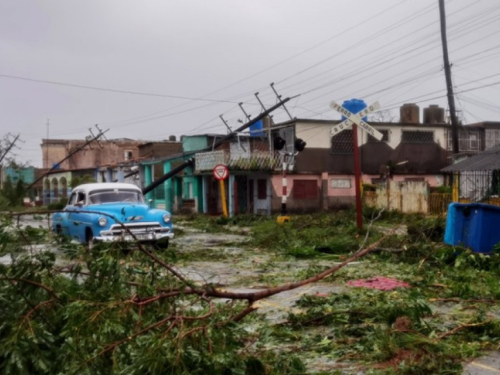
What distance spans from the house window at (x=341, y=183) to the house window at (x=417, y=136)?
453cm

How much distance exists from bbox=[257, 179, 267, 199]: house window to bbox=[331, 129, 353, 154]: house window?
458 centimetres

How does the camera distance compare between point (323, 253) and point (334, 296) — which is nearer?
point (334, 296)

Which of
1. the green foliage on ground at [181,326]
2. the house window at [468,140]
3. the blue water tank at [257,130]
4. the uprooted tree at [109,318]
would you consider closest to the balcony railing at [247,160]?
the blue water tank at [257,130]

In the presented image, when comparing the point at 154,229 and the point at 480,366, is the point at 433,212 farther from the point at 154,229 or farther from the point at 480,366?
the point at 480,366

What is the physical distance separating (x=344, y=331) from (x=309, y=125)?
29911 millimetres

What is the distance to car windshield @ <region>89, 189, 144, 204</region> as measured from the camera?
1741 centimetres

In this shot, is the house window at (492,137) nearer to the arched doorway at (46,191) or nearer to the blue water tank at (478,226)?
the blue water tank at (478,226)

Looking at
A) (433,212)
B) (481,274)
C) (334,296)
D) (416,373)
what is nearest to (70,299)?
(416,373)

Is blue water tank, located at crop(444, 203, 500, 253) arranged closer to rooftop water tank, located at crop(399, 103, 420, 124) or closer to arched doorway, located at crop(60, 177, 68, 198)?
rooftop water tank, located at crop(399, 103, 420, 124)

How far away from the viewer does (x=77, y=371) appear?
4.07 metres

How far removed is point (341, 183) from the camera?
1446 inches

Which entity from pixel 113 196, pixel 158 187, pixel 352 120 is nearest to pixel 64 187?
pixel 158 187

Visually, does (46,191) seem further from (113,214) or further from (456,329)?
(456,329)

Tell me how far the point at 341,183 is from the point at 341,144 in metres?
2.37
